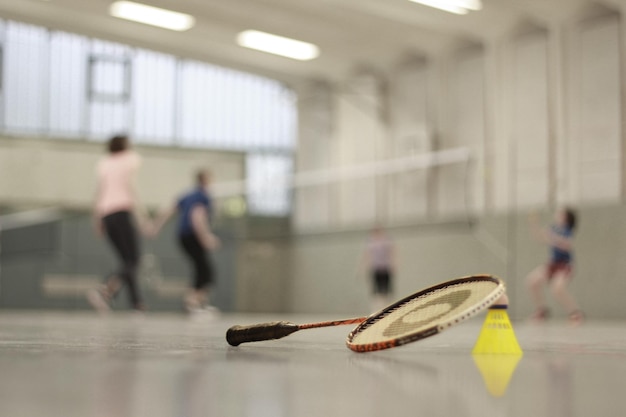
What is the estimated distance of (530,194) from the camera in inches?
686

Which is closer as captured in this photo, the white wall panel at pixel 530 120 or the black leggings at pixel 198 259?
the black leggings at pixel 198 259

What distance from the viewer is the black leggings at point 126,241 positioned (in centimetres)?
947

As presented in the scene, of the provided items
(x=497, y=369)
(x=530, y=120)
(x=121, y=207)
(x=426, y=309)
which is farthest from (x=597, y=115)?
(x=497, y=369)

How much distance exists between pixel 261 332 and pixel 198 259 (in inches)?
317

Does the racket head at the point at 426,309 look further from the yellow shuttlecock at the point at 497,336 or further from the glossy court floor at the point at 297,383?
the yellow shuttlecock at the point at 497,336

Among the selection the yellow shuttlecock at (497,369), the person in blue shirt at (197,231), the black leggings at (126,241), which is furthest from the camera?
the person in blue shirt at (197,231)

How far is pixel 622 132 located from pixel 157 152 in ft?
41.1

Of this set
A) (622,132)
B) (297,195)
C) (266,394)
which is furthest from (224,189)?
(266,394)

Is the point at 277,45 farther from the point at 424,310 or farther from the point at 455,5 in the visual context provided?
the point at 424,310

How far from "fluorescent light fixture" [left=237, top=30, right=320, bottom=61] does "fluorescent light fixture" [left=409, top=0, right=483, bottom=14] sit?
4.10m

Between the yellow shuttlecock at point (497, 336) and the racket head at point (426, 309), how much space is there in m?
0.30

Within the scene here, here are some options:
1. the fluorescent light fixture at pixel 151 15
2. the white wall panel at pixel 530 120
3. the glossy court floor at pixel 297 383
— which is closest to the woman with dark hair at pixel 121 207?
the glossy court floor at pixel 297 383

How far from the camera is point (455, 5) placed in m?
17.1

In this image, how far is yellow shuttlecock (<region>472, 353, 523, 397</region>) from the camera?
2.01 m
